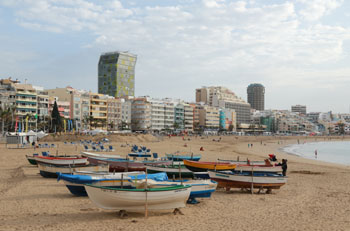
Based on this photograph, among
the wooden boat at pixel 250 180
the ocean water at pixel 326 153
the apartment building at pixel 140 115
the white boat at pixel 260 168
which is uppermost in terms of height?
the apartment building at pixel 140 115

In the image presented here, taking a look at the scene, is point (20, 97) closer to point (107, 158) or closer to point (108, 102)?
point (108, 102)

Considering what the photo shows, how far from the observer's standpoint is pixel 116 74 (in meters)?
160

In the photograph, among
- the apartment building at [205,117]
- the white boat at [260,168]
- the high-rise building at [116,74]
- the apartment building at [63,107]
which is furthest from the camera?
the high-rise building at [116,74]

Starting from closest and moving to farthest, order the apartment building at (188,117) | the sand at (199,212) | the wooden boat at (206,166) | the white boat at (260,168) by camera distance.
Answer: the sand at (199,212) < the white boat at (260,168) < the wooden boat at (206,166) < the apartment building at (188,117)

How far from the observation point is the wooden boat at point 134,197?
11.8 m

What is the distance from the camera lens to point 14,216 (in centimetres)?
1248

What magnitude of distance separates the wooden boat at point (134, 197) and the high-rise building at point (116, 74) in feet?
491

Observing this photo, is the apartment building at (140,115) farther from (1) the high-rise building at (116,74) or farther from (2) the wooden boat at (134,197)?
(2) the wooden boat at (134,197)

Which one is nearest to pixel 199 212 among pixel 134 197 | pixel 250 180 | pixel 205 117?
pixel 134 197

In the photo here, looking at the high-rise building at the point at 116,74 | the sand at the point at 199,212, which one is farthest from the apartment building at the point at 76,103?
the sand at the point at 199,212

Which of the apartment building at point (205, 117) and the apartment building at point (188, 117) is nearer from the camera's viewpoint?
the apartment building at point (188, 117)

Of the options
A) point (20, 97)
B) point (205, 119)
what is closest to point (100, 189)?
point (20, 97)

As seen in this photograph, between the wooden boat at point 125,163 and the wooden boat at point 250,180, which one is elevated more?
the wooden boat at point 125,163

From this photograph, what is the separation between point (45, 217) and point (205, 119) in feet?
463
